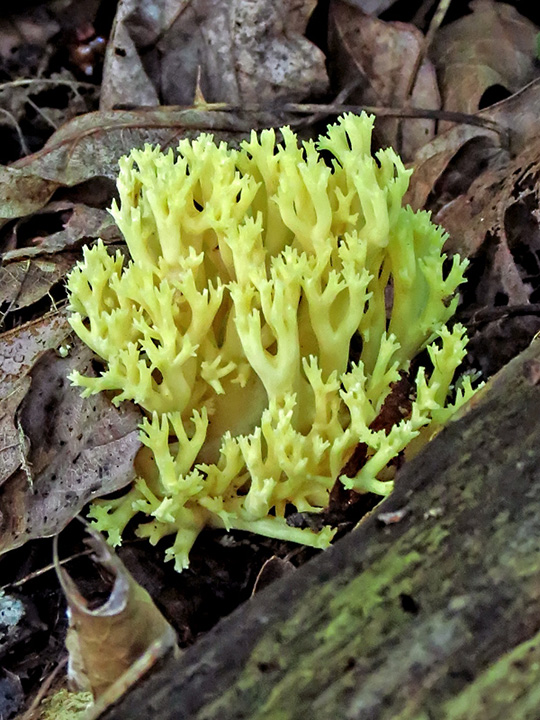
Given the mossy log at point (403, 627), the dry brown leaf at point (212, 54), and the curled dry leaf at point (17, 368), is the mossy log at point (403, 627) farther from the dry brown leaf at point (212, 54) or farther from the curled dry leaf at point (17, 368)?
the dry brown leaf at point (212, 54)

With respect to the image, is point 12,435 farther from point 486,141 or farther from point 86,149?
point 486,141

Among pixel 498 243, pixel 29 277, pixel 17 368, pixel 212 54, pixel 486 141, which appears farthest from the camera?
pixel 212 54

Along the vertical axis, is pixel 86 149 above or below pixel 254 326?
above

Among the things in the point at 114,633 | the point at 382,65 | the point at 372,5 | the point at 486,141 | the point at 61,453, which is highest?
the point at 372,5

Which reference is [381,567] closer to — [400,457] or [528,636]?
[528,636]

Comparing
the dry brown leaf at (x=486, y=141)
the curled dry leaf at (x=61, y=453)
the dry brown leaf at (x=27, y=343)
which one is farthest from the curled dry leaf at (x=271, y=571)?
the dry brown leaf at (x=486, y=141)

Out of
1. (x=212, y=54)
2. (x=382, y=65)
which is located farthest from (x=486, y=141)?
(x=212, y=54)

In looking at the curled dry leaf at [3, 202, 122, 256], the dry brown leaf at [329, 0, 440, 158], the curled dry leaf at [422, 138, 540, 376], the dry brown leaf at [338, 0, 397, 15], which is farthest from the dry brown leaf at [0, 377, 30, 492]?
the dry brown leaf at [338, 0, 397, 15]

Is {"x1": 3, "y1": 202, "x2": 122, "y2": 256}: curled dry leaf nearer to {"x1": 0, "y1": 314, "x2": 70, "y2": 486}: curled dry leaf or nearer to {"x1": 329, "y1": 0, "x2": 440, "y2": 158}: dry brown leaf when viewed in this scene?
{"x1": 0, "y1": 314, "x2": 70, "y2": 486}: curled dry leaf
